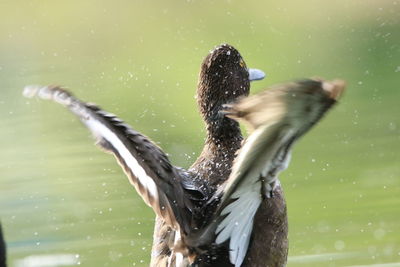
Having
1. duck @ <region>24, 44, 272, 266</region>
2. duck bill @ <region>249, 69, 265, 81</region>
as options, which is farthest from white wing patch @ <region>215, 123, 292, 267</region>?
duck bill @ <region>249, 69, 265, 81</region>

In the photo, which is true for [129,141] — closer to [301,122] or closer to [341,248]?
[301,122]

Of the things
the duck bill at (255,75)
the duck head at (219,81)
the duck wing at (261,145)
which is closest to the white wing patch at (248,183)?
the duck wing at (261,145)

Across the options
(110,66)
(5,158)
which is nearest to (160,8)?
(110,66)

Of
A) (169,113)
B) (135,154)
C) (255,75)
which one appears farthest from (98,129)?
(169,113)

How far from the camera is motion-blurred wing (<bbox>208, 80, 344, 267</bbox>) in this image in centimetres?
461

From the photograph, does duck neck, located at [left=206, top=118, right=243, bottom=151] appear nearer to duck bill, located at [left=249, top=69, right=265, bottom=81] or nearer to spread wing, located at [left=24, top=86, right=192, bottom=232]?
duck bill, located at [left=249, top=69, right=265, bottom=81]

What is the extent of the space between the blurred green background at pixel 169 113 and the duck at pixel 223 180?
6.07ft

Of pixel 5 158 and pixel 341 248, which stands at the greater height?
pixel 5 158

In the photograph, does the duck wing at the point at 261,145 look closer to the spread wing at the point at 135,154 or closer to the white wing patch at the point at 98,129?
the spread wing at the point at 135,154

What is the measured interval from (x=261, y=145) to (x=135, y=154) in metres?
0.73

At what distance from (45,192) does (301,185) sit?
214cm

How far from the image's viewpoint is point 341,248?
26.2 ft

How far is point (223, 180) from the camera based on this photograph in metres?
6.05

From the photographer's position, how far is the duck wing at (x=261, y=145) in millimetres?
4605
